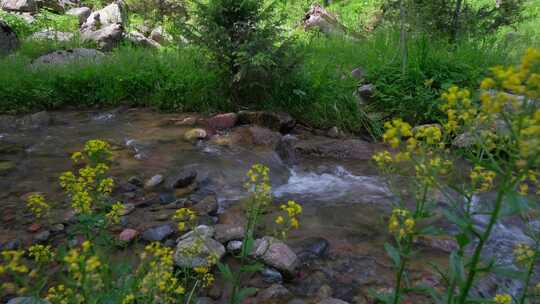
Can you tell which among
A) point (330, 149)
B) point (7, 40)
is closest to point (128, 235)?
point (330, 149)

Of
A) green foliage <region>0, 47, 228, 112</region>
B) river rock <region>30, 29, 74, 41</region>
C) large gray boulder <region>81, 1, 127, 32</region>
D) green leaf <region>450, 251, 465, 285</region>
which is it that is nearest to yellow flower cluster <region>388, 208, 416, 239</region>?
green leaf <region>450, 251, 465, 285</region>

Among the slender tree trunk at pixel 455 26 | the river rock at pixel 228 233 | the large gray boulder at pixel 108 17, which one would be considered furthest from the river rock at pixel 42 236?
the large gray boulder at pixel 108 17

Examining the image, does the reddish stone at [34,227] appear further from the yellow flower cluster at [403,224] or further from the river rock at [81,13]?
the river rock at [81,13]

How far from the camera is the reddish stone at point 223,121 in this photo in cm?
611

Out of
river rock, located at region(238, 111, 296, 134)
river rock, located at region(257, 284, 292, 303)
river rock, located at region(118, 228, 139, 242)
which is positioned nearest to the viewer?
river rock, located at region(257, 284, 292, 303)

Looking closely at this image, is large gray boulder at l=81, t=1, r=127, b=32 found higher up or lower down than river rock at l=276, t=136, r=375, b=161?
higher up

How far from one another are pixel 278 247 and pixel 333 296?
49 centimetres

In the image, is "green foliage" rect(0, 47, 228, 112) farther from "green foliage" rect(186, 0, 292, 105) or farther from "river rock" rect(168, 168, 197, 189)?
"river rock" rect(168, 168, 197, 189)

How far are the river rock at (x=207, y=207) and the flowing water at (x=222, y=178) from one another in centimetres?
8

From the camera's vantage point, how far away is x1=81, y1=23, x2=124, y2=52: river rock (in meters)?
10.7

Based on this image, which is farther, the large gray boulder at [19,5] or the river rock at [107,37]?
the large gray boulder at [19,5]

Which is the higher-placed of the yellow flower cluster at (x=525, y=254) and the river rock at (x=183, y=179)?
the yellow flower cluster at (x=525, y=254)

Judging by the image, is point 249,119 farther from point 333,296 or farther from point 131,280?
point 131,280

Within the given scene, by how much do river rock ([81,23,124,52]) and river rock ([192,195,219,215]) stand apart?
7.85m
